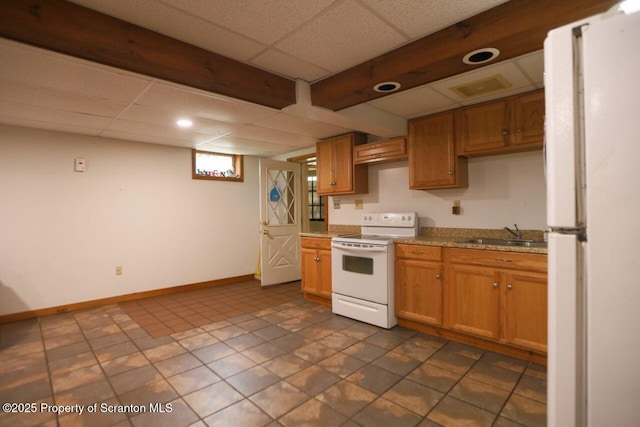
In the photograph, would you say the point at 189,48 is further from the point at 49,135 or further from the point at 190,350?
the point at 49,135

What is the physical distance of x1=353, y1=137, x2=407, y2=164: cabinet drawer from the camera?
3.57 metres

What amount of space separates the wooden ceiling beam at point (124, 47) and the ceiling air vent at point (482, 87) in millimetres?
1630

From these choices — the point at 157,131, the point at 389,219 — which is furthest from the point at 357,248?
the point at 157,131

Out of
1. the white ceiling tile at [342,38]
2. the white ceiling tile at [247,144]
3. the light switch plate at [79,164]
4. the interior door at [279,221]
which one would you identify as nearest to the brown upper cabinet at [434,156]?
the white ceiling tile at [342,38]

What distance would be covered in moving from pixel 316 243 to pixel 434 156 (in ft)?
5.83

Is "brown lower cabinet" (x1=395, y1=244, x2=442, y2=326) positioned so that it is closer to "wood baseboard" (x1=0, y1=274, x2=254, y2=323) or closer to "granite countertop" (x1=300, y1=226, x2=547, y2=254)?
"granite countertop" (x1=300, y1=226, x2=547, y2=254)

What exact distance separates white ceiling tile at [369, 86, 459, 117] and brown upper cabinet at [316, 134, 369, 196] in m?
0.84

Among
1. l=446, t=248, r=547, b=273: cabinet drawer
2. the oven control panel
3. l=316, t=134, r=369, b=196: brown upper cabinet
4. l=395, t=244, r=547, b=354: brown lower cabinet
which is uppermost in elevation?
l=316, t=134, r=369, b=196: brown upper cabinet

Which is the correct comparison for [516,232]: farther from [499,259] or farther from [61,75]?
[61,75]

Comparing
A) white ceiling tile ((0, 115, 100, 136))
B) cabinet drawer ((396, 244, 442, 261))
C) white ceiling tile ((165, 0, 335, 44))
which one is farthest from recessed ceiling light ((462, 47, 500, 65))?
white ceiling tile ((0, 115, 100, 136))

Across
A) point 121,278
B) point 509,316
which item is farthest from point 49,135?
point 509,316

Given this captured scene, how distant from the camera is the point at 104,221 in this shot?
166 inches

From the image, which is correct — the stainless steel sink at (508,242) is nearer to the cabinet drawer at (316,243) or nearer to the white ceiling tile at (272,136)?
the cabinet drawer at (316,243)

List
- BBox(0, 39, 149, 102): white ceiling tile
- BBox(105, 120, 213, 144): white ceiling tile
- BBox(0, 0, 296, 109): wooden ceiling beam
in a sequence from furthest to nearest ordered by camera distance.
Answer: BBox(105, 120, 213, 144): white ceiling tile < BBox(0, 39, 149, 102): white ceiling tile < BBox(0, 0, 296, 109): wooden ceiling beam
